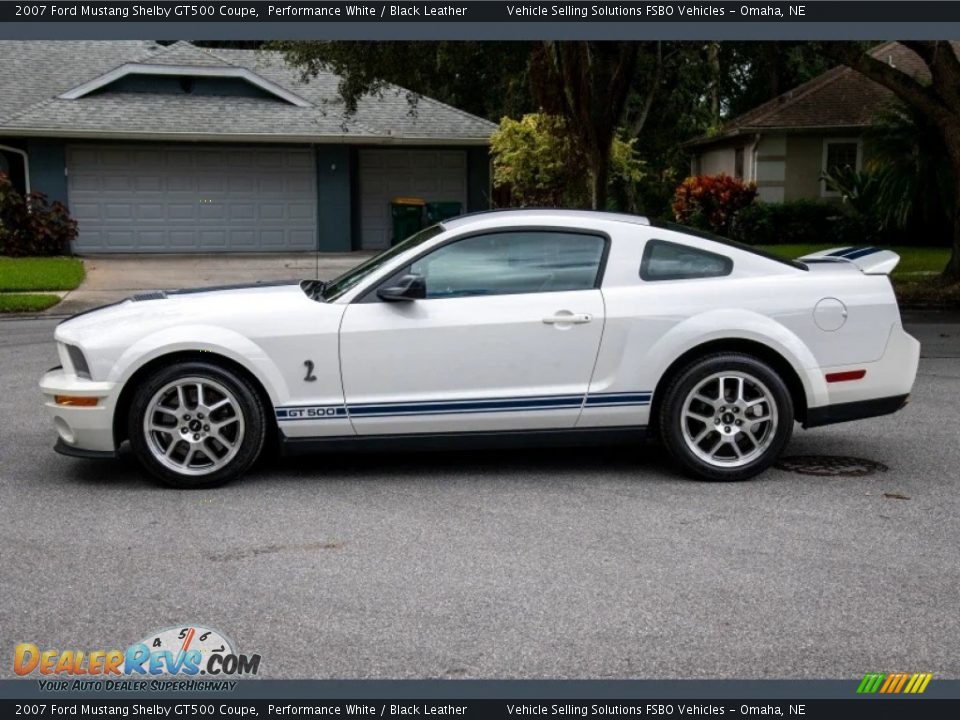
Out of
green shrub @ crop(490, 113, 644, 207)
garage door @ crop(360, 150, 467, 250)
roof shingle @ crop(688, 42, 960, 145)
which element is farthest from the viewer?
roof shingle @ crop(688, 42, 960, 145)

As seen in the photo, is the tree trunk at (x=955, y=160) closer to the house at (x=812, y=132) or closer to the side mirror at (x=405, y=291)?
the side mirror at (x=405, y=291)

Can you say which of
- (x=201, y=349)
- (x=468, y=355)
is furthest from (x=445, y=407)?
(x=201, y=349)

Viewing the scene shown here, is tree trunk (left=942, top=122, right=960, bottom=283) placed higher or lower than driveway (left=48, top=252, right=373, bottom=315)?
higher

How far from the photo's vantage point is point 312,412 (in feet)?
20.5

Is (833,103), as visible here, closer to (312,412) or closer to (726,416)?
(726,416)

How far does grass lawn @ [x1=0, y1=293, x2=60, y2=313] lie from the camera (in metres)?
16.0

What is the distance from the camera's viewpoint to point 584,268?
21.2 feet

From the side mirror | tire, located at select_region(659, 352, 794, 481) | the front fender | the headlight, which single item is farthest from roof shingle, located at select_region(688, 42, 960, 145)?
the headlight

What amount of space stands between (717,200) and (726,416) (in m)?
22.9

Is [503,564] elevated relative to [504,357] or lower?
lower

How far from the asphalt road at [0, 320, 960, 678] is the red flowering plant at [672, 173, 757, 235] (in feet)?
71.3

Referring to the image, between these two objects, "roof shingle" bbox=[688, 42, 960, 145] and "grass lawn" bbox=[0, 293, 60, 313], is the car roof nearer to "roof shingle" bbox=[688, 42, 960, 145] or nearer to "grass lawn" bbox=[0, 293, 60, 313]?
"grass lawn" bbox=[0, 293, 60, 313]

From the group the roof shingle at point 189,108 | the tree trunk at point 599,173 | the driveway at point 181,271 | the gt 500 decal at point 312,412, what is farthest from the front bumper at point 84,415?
the roof shingle at point 189,108

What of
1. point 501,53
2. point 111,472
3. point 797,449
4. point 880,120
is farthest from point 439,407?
point 880,120
